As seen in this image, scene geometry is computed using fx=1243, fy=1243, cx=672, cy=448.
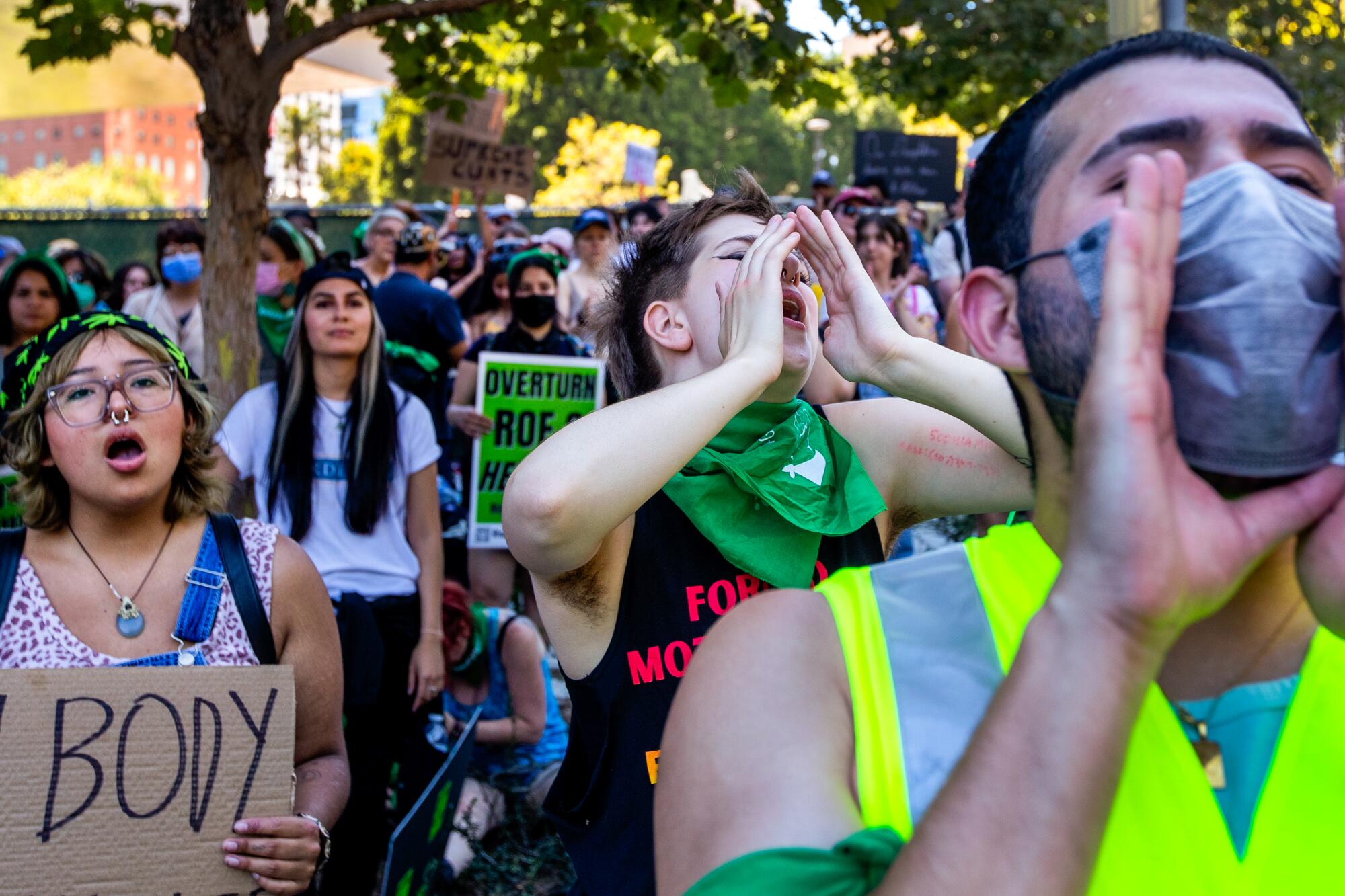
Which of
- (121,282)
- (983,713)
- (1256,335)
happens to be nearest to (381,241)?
(121,282)

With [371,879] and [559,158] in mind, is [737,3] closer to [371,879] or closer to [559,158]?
[371,879]

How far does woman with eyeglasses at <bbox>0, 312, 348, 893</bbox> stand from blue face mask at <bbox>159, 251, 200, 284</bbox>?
5247 mm

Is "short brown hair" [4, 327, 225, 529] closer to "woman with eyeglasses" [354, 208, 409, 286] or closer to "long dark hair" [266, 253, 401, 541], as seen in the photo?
"long dark hair" [266, 253, 401, 541]

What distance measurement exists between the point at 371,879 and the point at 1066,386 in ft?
11.6

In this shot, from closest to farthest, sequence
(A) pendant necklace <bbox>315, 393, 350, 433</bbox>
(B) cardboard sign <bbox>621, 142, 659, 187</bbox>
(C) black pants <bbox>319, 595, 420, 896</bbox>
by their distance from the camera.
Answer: (C) black pants <bbox>319, 595, 420, 896</bbox> → (A) pendant necklace <bbox>315, 393, 350, 433</bbox> → (B) cardboard sign <bbox>621, 142, 659, 187</bbox>

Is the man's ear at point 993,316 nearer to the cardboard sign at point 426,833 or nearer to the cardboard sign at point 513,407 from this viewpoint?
the cardboard sign at point 426,833

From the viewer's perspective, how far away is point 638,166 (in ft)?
44.2

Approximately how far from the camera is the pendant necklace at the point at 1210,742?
117 cm

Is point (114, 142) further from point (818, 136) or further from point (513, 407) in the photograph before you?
point (513, 407)

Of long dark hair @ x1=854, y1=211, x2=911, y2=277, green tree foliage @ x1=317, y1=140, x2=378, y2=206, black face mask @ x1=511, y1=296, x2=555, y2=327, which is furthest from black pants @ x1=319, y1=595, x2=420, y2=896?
green tree foliage @ x1=317, y1=140, x2=378, y2=206

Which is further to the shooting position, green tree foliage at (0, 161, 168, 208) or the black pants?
green tree foliage at (0, 161, 168, 208)

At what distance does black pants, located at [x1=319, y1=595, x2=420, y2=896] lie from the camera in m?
3.99

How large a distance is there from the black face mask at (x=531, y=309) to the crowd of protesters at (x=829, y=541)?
144 centimetres

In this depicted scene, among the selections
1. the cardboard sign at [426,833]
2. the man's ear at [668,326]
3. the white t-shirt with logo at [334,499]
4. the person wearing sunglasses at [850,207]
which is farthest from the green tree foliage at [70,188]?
the man's ear at [668,326]
